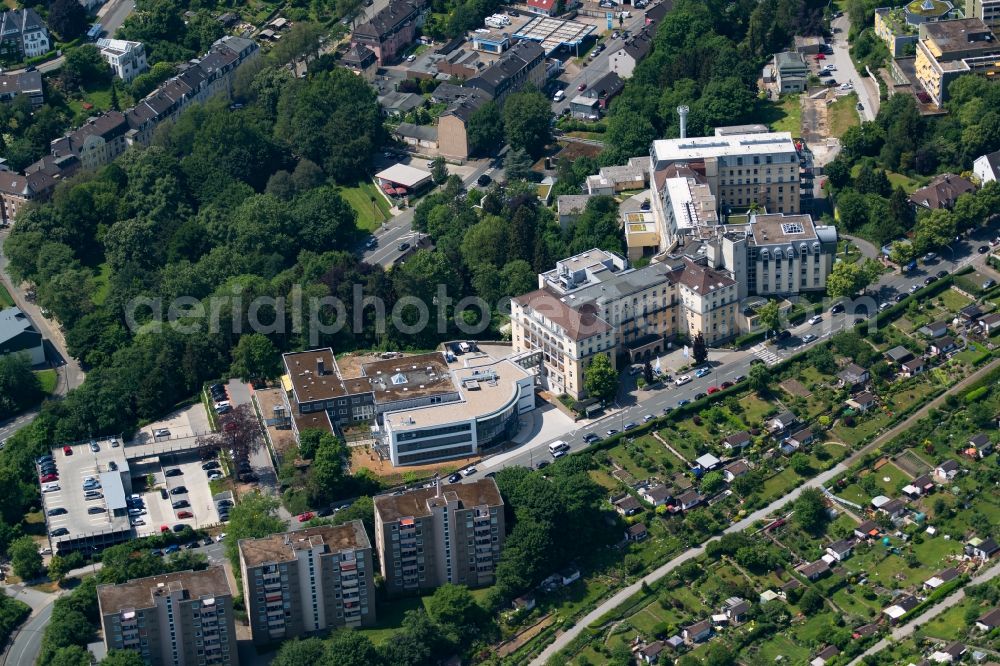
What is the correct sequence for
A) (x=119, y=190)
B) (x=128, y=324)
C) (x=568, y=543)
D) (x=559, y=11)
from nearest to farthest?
(x=568, y=543), (x=128, y=324), (x=119, y=190), (x=559, y=11)

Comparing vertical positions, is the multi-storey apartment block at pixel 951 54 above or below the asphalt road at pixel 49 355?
above

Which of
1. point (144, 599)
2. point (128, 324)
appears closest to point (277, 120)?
point (128, 324)

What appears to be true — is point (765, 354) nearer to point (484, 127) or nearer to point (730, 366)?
point (730, 366)

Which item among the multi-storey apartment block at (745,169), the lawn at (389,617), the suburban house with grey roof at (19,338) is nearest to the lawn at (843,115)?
the multi-storey apartment block at (745,169)

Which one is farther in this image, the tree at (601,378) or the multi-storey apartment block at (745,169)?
the multi-storey apartment block at (745,169)

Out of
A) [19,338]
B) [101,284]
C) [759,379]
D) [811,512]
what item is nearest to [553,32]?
[101,284]

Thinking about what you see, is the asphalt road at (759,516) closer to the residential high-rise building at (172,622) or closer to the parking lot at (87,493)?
the residential high-rise building at (172,622)

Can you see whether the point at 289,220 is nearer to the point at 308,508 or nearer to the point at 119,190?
the point at 119,190
